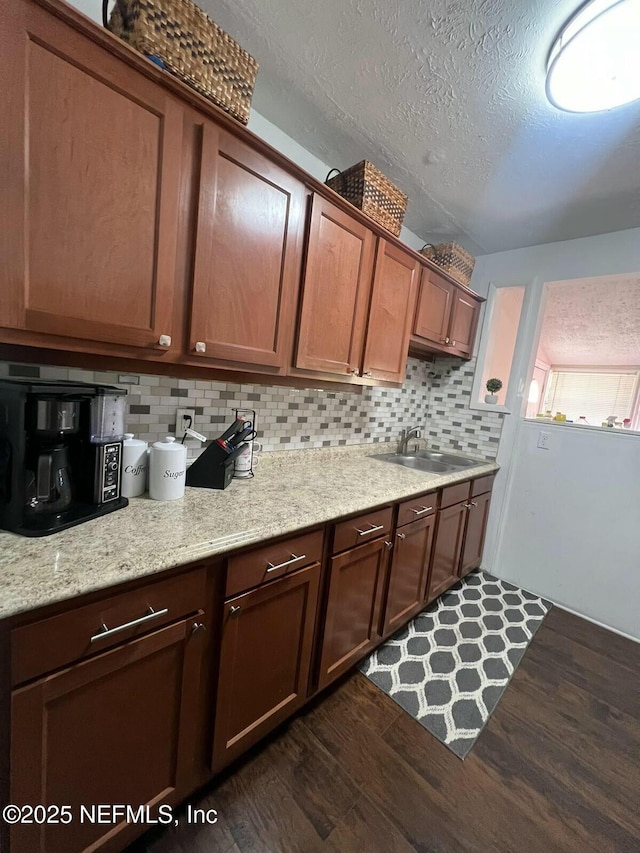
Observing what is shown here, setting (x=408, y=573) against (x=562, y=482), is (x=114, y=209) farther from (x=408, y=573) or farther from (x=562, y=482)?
(x=562, y=482)

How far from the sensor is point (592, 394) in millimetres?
3662

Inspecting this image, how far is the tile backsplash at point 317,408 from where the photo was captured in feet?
4.13

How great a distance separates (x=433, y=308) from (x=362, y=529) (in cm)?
151

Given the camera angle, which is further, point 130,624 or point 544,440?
point 544,440

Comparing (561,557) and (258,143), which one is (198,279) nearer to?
(258,143)

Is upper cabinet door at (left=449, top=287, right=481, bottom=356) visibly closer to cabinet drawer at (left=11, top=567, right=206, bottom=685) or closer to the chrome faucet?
the chrome faucet

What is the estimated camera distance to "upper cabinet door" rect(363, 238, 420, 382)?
1.67 m

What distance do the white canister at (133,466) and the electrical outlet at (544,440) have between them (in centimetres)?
248

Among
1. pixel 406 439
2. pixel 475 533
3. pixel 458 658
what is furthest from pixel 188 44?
pixel 475 533

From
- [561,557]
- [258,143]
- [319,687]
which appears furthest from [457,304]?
[319,687]

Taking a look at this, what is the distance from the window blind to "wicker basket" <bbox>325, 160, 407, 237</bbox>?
2.95 metres

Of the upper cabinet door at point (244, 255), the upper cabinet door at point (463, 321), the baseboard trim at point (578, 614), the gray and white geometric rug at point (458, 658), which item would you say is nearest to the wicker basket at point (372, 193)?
the upper cabinet door at point (244, 255)

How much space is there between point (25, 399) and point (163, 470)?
1.34 ft

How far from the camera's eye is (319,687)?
131cm
